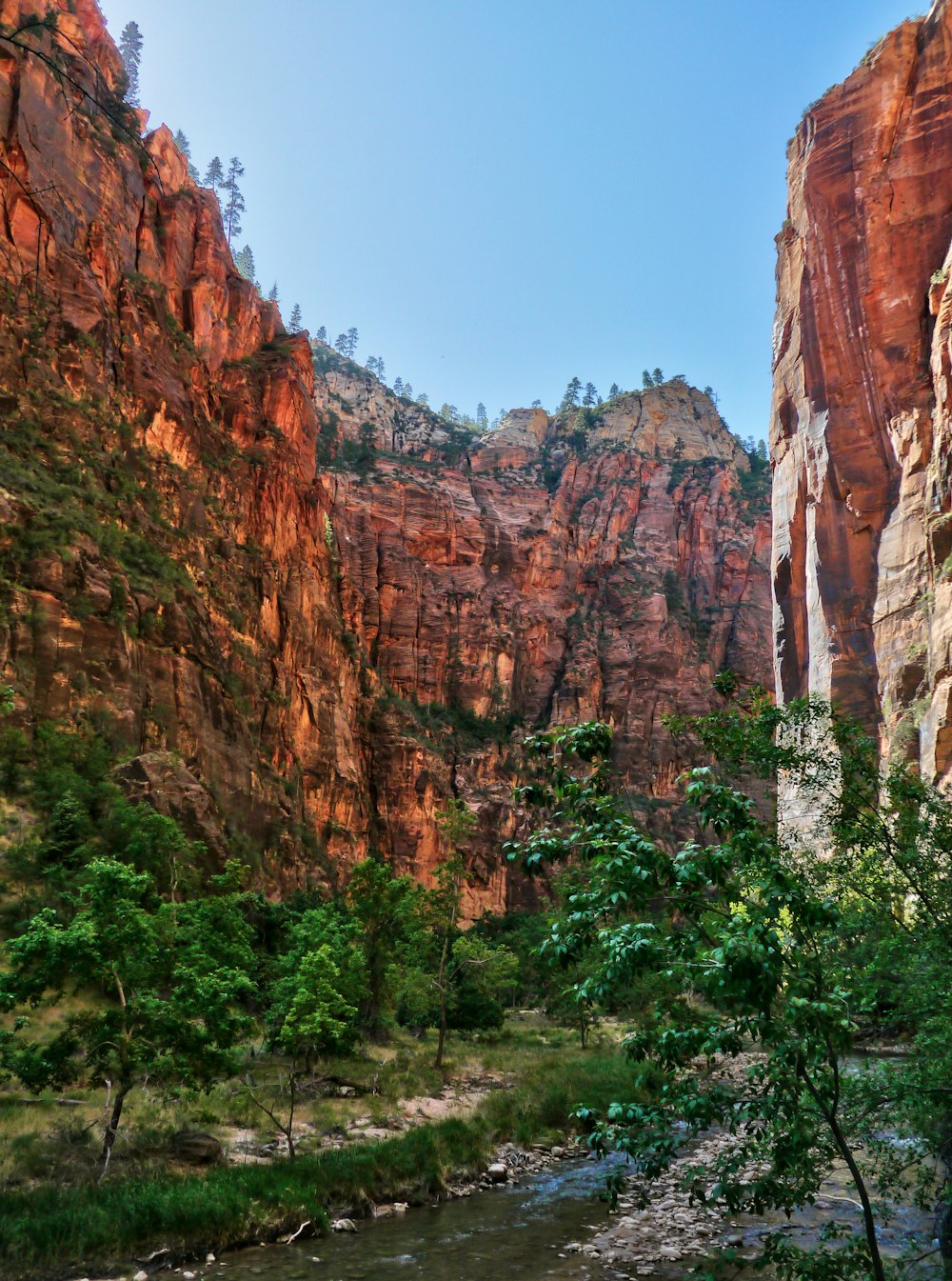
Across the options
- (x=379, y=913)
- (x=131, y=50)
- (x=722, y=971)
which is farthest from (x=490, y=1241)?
(x=131, y=50)

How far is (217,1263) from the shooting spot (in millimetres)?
11961

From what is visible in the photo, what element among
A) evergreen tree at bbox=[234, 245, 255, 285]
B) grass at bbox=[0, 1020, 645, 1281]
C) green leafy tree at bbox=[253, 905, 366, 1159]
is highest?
evergreen tree at bbox=[234, 245, 255, 285]

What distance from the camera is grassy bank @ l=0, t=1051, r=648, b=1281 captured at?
36.4 ft

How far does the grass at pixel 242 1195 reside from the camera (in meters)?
11.2

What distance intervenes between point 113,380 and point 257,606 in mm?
16334

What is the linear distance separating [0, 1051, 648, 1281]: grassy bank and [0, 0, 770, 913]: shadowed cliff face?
13733mm

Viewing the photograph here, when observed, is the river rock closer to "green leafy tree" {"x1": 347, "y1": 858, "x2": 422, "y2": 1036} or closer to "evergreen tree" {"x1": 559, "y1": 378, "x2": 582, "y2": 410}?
"green leafy tree" {"x1": 347, "y1": 858, "x2": 422, "y2": 1036}

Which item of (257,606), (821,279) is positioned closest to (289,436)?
(257,606)

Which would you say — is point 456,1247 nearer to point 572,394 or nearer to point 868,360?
point 868,360

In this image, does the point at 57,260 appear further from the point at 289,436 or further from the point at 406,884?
the point at 406,884

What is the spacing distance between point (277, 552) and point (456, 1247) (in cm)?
5046

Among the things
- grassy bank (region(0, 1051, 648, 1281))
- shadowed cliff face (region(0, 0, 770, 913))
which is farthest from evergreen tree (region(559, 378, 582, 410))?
grassy bank (region(0, 1051, 648, 1281))

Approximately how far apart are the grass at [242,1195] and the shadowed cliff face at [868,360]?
2500cm

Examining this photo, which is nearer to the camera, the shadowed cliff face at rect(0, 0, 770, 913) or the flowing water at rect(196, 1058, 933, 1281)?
the flowing water at rect(196, 1058, 933, 1281)
